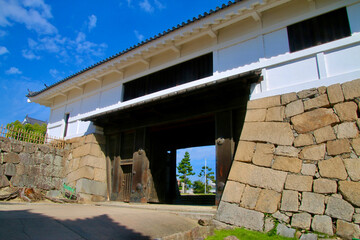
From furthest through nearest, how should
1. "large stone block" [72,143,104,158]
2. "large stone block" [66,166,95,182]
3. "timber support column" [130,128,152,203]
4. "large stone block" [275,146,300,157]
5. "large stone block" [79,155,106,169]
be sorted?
"large stone block" [72,143,104,158]
"large stone block" [79,155,106,169]
"large stone block" [66,166,95,182]
"timber support column" [130,128,152,203]
"large stone block" [275,146,300,157]

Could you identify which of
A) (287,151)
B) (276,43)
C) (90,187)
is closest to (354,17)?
(276,43)

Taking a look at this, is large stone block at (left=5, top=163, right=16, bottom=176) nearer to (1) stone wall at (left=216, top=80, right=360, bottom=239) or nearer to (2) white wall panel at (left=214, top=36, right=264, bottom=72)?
(1) stone wall at (left=216, top=80, right=360, bottom=239)

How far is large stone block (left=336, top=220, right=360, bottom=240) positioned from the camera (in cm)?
415

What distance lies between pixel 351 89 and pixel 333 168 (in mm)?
1803

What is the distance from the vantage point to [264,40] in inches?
275

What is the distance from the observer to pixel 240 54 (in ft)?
24.1

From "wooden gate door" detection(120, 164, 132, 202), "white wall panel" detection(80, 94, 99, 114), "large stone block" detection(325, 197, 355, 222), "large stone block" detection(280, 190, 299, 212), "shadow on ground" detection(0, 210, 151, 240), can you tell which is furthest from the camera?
"white wall panel" detection(80, 94, 99, 114)

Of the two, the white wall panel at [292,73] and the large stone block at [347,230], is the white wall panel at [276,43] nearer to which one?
the white wall panel at [292,73]

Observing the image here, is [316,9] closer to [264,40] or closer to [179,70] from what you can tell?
[264,40]

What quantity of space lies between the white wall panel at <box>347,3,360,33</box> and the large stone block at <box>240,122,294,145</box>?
2.72 metres

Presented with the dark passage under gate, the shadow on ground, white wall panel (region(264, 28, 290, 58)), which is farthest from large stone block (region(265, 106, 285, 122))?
the shadow on ground

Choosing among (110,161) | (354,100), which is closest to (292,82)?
(354,100)

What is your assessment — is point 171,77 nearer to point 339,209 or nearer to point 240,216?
point 240,216

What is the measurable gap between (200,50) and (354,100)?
478 cm
